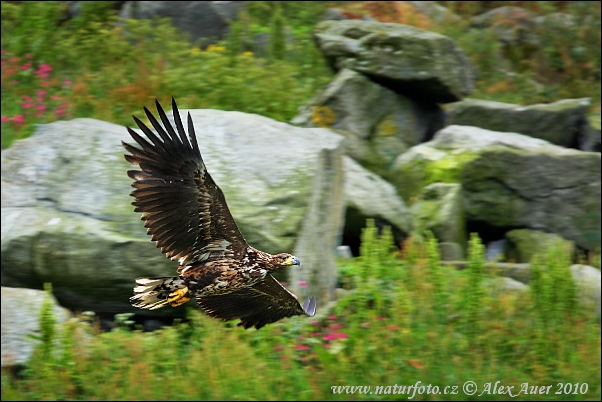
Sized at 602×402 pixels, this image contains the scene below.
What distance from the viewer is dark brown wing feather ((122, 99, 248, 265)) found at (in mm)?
4883

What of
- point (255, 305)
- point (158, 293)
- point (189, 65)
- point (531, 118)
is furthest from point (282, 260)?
point (531, 118)

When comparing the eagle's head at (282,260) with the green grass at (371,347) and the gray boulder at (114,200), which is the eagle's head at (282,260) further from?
the green grass at (371,347)

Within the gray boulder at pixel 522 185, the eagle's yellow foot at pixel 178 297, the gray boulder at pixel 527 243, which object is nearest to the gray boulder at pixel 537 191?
the gray boulder at pixel 522 185

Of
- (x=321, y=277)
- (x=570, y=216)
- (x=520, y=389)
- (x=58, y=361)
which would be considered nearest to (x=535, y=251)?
(x=570, y=216)

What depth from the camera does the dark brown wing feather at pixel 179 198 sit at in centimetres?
488

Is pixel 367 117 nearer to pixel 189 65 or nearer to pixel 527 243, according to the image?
pixel 189 65

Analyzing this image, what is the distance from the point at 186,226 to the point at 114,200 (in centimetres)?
286

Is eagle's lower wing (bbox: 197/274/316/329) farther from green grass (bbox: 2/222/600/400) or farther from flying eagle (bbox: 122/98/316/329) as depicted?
green grass (bbox: 2/222/600/400)

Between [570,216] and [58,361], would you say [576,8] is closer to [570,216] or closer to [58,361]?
[570,216]

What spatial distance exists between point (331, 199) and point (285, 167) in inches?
23.5

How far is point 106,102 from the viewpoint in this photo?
34.6 feet

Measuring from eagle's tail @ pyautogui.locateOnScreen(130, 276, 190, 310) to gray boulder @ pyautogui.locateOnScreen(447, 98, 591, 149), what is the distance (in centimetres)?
784

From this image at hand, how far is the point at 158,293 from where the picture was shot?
193 inches

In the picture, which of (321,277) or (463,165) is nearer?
(321,277)
